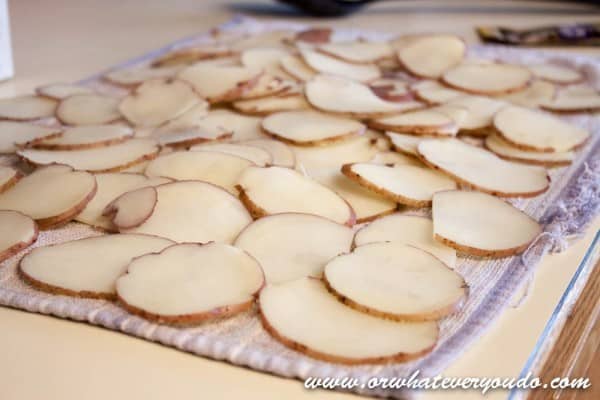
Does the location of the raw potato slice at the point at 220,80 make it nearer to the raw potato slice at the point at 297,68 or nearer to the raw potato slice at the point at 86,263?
the raw potato slice at the point at 297,68

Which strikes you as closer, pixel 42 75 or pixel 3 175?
pixel 3 175

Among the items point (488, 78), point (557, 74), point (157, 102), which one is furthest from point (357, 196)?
point (557, 74)

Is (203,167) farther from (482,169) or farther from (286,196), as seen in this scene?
(482,169)

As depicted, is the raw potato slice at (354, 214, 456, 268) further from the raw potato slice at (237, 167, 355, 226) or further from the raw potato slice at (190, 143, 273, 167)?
the raw potato slice at (190, 143, 273, 167)

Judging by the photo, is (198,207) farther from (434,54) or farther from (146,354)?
(434,54)

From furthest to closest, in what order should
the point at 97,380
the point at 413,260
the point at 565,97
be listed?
the point at 565,97
the point at 413,260
the point at 97,380

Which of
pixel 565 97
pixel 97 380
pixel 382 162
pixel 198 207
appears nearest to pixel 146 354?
pixel 97 380
